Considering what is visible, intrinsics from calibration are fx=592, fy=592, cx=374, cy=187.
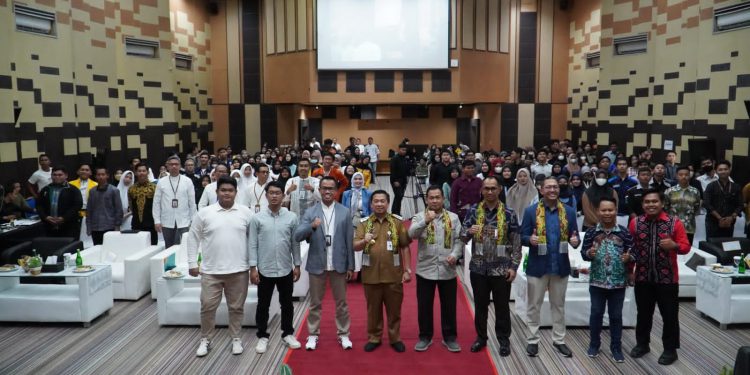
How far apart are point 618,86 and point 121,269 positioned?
1315 cm

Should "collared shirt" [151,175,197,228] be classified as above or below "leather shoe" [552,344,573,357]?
above

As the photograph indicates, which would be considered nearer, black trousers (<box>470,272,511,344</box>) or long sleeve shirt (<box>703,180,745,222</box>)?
black trousers (<box>470,272,511,344</box>)

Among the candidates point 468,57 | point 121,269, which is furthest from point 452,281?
point 468,57

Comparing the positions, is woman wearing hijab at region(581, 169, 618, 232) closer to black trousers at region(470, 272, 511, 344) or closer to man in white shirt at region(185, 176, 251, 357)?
black trousers at region(470, 272, 511, 344)

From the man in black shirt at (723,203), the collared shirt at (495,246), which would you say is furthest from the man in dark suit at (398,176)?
the collared shirt at (495,246)

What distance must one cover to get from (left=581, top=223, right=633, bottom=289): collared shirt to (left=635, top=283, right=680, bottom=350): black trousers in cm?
31

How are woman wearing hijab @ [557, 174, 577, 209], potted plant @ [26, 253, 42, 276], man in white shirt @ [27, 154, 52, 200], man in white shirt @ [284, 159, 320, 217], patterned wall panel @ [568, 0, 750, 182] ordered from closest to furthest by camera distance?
potted plant @ [26, 253, 42, 276] < man in white shirt @ [284, 159, 320, 217] < woman wearing hijab @ [557, 174, 577, 209] < man in white shirt @ [27, 154, 52, 200] < patterned wall panel @ [568, 0, 750, 182]

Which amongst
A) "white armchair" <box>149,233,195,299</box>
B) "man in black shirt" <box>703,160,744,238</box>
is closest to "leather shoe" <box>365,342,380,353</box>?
"white armchair" <box>149,233,195,299</box>

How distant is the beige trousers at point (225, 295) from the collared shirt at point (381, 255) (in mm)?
1129

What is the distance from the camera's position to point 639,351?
5.28 m

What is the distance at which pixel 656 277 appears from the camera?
5.03m

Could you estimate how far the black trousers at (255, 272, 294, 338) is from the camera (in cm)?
534

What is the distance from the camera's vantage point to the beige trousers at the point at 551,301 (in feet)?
17.0

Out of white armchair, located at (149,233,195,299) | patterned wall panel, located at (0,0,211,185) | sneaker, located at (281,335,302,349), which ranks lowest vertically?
sneaker, located at (281,335,302,349)
